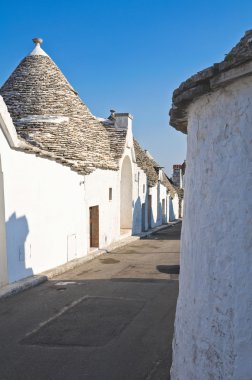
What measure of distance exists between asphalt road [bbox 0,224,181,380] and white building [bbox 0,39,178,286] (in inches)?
52.3

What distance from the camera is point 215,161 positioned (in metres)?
3.29

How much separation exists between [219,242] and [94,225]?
1307 centimetres

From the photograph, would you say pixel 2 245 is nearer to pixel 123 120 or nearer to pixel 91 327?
pixel 91 327

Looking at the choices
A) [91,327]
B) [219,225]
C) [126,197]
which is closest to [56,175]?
[91,327]

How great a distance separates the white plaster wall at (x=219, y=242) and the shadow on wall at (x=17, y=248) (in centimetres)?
668

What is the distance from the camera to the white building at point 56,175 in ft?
32.1

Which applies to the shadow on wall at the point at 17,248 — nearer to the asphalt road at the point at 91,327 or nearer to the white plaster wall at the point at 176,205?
the asphalt road at the point at 91,327

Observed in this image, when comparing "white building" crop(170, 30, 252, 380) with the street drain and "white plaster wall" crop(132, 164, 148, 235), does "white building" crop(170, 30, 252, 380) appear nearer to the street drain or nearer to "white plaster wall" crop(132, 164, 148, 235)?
the street drain

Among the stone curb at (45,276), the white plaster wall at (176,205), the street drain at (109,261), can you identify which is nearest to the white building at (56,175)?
the stone curb at (45,276)

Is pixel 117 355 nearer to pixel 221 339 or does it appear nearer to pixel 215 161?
pixel 221 339

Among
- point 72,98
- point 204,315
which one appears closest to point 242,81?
point 204,315

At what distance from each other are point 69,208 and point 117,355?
7857 mm

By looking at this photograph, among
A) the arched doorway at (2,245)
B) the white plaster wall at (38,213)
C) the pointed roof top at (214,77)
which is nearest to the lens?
the pointed roof top at (214,77)

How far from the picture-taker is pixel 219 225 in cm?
322
